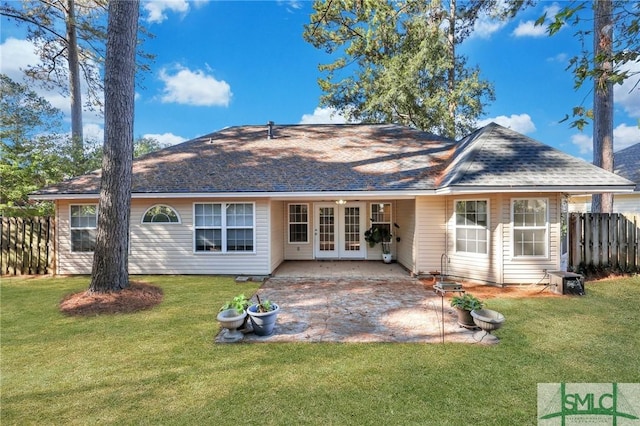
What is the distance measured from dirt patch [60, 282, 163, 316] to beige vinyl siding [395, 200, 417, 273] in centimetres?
A: 688

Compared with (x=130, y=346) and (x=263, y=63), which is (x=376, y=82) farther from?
(x=130, y=346)

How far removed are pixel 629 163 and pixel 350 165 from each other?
14473mm

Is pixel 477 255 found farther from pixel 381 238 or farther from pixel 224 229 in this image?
pixel 224 229

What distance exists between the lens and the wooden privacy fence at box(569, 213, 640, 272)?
861 cm

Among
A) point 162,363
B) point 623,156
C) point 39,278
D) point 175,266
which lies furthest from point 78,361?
point 623,156

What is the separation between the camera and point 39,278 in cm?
874

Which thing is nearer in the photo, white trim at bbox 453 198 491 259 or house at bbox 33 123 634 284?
house at bbox 33 123 634 284

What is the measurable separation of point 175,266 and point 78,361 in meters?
5.36

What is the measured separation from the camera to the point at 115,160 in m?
6.42

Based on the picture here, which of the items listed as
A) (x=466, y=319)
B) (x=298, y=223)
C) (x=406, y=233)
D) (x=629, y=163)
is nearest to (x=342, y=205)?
(x=298, y=223)

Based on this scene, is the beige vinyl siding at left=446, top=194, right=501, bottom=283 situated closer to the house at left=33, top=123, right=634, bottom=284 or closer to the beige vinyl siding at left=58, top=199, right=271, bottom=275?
the house at left=33, top=123, right=634, bottom=284

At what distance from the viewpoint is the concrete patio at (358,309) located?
183 inches

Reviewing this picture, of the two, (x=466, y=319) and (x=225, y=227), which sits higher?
(x=225, y=227)

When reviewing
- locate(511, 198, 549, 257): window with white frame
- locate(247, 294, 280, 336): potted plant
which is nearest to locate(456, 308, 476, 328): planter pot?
locate(247, 294, 280, 336): potted plant
